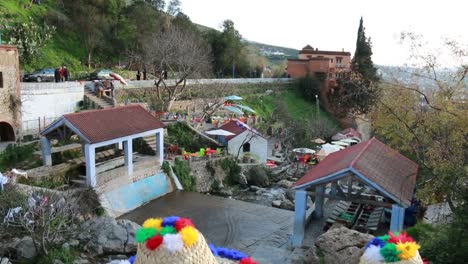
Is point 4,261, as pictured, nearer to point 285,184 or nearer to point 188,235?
point 188,235

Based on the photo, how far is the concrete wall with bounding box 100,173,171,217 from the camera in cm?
1700

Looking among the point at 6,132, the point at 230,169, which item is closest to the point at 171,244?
the point at 6,132

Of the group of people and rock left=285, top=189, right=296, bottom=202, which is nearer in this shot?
rock left=285, top=189, right=296, bottom=202

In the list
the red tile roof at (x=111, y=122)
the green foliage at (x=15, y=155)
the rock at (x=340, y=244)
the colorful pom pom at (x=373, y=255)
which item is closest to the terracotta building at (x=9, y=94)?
the green foliage at (x=15, y=155)

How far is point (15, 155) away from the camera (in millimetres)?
18422

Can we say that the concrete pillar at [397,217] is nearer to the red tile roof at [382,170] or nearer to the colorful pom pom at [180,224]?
the red tile roof at [382,170]

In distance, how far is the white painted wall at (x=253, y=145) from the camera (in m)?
27.2

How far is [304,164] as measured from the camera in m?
28.5

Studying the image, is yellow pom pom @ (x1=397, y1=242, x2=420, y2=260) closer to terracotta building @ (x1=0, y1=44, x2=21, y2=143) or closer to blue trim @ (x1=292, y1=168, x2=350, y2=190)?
blue trim @ (x1=292, y1=168, x2=350, y2=190)

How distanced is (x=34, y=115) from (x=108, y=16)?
26.5 metres

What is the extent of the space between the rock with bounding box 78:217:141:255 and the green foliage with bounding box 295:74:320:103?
137 feet

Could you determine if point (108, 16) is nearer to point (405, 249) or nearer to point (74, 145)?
point (74, 145)


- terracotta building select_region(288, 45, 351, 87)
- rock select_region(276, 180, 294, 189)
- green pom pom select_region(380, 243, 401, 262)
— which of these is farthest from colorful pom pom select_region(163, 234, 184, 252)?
terracotta building select_region(288, 45, 351, 87)

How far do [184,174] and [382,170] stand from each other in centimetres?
1139
